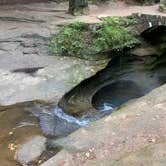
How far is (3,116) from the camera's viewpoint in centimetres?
714

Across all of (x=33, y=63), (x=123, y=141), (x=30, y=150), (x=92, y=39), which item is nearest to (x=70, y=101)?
(x=33, y=63)

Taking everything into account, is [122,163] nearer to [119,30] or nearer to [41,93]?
[41,93]

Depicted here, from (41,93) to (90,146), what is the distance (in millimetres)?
2498

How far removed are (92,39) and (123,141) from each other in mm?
4438

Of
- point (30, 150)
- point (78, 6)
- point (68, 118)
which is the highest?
point (78, 6)

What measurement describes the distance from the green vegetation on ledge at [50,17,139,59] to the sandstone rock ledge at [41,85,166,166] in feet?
10.4

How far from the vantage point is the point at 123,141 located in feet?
18.2

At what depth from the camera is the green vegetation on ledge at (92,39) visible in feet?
30.7

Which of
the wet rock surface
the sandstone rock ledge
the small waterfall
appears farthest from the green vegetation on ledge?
the sandstone rock ledge

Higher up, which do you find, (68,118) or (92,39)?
(92,39)

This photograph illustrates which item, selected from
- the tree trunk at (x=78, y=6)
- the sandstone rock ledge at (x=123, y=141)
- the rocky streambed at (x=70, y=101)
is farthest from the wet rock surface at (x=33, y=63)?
the sandstone rock ledge at (x=123, y=141)

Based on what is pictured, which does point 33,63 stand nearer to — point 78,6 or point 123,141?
point 78,6

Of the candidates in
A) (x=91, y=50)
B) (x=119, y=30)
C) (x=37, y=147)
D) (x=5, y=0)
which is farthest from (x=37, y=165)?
(x=5, y=0)

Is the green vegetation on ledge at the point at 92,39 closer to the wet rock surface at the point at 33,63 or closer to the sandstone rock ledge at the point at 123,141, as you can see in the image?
the wet rock surface at the point at 33,63
